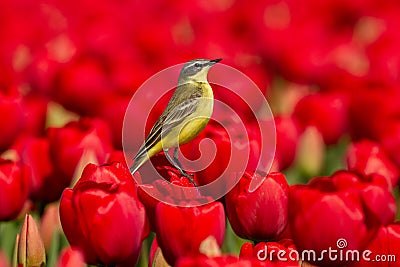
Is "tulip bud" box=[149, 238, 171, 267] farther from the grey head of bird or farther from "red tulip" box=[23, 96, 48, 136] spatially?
"red tulip" box=[23, 96, 48, 136]

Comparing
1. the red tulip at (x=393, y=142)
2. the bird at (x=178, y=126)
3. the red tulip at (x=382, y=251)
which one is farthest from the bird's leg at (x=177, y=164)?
the red tulip at (x=393, y=142)

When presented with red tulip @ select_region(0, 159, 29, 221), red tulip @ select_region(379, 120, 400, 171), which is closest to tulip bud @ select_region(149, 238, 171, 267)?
red tulip @ select_region(0, 159, 29, 221)

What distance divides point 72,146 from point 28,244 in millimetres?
106

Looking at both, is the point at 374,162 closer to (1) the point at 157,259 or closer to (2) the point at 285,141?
(2) the point at 285,141

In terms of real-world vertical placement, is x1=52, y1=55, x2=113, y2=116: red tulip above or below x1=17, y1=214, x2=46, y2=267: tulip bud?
below

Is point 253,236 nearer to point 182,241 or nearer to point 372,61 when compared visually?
point 182,241

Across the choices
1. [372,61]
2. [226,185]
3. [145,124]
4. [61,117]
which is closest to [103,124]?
[145,124]

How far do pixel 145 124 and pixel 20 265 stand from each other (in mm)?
192

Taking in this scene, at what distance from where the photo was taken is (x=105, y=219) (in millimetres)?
484

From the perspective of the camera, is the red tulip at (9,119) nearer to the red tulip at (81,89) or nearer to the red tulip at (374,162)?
the red tulip at (81,89)

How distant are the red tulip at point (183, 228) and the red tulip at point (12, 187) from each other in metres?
0.11

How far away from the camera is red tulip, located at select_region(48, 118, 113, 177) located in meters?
0.61

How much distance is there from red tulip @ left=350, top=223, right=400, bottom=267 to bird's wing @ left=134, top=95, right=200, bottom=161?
13 centimetres

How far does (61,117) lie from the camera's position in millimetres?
926
